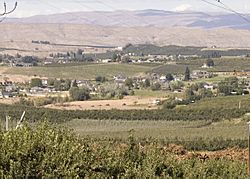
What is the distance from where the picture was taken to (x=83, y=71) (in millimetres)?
134125

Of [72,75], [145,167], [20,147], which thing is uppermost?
[20,147]

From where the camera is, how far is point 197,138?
48719mm

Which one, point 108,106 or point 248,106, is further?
point 108,106

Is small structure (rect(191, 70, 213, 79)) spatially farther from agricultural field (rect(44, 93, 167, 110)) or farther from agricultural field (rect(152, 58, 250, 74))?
agricultural field (rect(44, 93, 167, 110))

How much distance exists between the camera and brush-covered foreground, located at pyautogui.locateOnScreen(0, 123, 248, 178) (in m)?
17.7

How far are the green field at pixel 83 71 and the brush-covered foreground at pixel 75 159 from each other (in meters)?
103

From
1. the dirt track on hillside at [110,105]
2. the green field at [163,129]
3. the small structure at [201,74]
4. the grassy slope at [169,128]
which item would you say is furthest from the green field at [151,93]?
the green field at [163,129]

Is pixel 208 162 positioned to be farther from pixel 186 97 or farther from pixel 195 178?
pixel 186 97

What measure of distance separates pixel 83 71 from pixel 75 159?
11606cm

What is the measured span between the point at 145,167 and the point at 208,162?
14.4ft

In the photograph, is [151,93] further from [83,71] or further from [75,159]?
[75,159]

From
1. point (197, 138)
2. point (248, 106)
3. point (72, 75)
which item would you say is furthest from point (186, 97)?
point (72, 75)

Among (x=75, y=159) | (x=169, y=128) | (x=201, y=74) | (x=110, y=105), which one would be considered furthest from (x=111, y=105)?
(x=75, y=159)

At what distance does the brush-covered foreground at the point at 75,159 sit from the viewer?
17.7m
